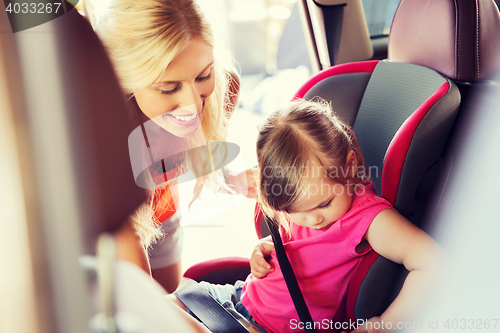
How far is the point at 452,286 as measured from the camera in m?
0.70

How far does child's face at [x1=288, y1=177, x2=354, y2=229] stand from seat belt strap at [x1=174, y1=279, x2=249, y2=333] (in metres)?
0.25

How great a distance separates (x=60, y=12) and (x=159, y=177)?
1.48 ft

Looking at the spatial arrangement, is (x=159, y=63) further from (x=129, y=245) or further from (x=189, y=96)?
(x=129, y=245)

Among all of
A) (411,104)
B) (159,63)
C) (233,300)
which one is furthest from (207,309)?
(411,104)

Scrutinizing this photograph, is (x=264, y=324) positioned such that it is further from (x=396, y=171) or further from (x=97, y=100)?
(x=97, y=100)

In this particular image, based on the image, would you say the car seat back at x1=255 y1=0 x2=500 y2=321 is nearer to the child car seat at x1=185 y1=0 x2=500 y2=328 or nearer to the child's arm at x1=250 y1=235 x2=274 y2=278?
the child car seat at x1=185 y1=0 x2=500 y2=328

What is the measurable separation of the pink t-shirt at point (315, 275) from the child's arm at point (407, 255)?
0.05 meters

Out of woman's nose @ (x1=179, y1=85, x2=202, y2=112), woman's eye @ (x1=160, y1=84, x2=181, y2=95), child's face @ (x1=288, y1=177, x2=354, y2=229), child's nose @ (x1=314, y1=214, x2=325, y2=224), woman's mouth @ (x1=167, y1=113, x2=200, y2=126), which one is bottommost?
child's nose @ (x1=314, y1=214, x2=325, y2=224)

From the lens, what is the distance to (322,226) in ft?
2.69

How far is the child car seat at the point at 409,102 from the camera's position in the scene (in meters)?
0.76

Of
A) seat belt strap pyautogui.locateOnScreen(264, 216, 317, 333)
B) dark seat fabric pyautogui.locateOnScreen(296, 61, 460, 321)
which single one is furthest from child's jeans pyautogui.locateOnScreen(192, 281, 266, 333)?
dark seat fabric pyautogui.locateOnScreen(296, 61, 460, 321)

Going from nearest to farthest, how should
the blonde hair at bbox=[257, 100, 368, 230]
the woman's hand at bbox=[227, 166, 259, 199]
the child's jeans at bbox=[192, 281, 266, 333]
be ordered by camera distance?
1. the blonde hair at bbox=[257, 100, 368, 230]
2. the child's jeans at bbox=[192, 281, 266, 333]
3. the woman's hand at bbox=[227, 166, 259, 199]

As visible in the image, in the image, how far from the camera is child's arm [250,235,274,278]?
2.89ft

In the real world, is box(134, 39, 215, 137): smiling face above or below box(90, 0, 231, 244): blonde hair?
below
